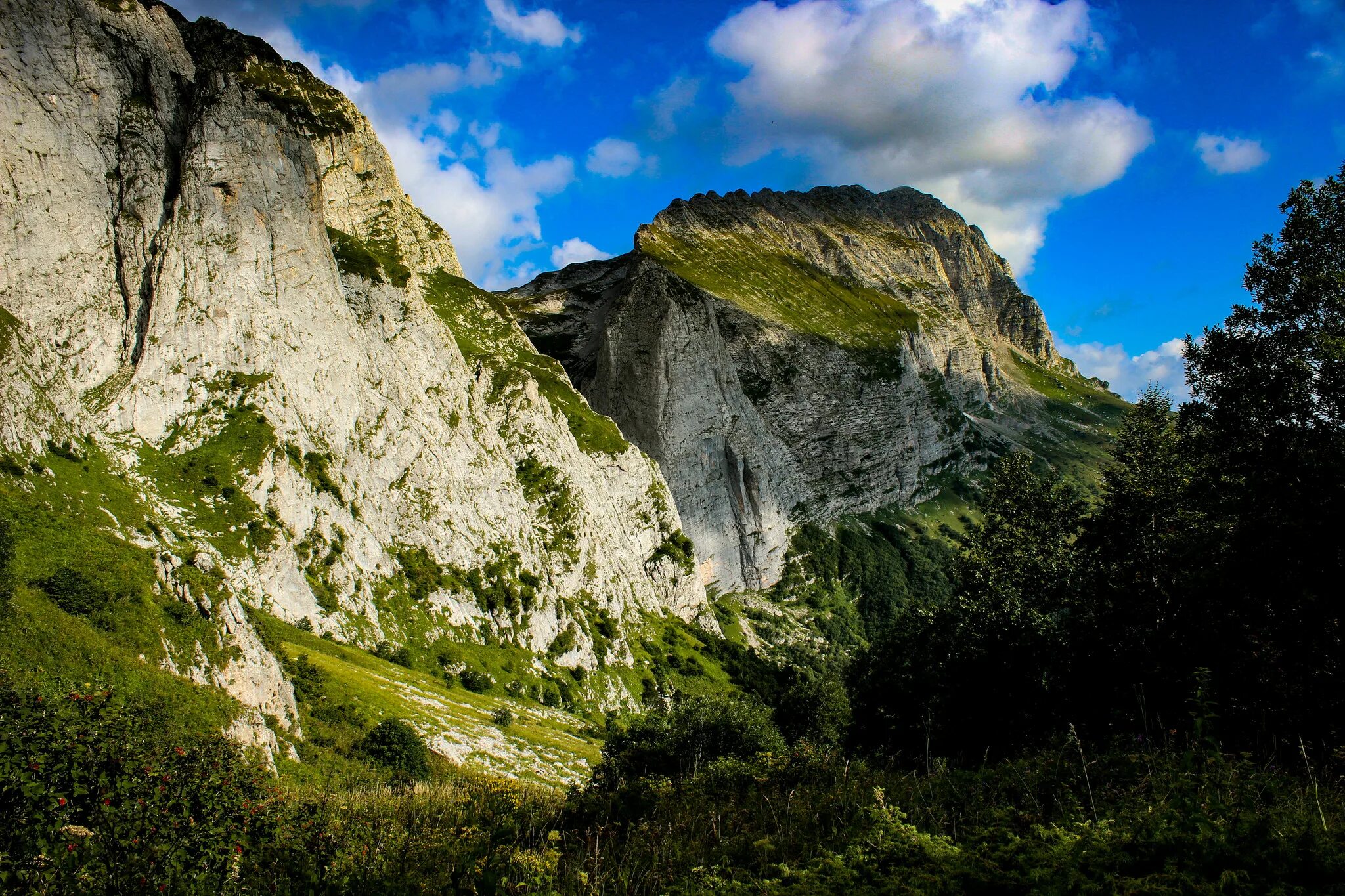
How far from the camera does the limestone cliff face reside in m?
52.1

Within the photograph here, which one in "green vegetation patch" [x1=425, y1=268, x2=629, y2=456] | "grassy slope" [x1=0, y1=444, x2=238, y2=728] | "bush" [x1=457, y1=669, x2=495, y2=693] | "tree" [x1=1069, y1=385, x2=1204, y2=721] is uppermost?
"green vegetation patch" [x1=425, y1=268, x2=629, y2=456]

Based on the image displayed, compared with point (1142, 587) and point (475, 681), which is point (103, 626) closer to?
point (1142, 587)

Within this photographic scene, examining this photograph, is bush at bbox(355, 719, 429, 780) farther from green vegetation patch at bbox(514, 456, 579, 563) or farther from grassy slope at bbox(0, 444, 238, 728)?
green vegetation patch at bbox(514, 456, 579, 563)

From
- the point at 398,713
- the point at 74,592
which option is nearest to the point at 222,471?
the point at 398,713

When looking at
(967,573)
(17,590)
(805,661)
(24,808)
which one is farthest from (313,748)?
(805,661)

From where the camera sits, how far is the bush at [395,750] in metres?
31.0

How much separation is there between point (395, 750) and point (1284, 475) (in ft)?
111

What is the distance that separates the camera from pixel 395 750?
32.0 m

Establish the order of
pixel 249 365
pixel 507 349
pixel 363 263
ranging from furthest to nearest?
pixel 507 349
pixel 363 263
pixel 249 365

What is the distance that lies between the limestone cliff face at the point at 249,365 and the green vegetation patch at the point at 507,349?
969 cm

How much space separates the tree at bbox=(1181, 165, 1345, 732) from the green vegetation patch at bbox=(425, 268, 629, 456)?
297ft

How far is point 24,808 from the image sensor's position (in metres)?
8.77

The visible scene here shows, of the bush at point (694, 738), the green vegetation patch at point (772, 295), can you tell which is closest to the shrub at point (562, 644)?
the bush at point (694, 738)

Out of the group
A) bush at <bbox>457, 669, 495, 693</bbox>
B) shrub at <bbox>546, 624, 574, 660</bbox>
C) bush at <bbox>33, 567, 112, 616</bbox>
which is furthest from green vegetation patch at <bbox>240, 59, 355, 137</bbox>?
bush at <bbox>33, 567, 112, 616</bbox>
